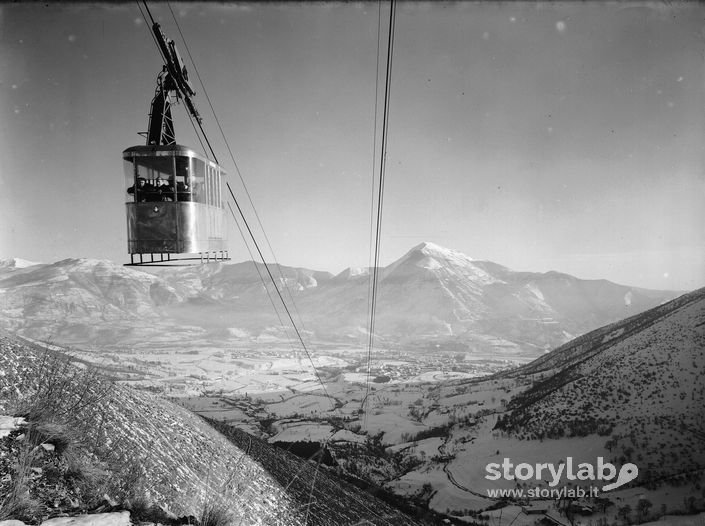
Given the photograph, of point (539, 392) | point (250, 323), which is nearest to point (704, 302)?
point (539, 392)

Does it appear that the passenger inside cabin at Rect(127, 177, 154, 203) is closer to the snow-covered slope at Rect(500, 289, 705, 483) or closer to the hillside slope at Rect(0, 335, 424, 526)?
the hillside slope at Rect(0, 335, 424, 526)

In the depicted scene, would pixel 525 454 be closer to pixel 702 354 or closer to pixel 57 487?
pixel 702 354

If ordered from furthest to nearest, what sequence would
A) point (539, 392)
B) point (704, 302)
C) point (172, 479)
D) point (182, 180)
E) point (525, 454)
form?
point (539, 392) → point (704, 302) → point (525, 454) → point (182, 180) → point (172, 479)

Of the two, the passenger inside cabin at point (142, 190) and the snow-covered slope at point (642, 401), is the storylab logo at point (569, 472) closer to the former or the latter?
the snow-covered slope at point (642, 401)

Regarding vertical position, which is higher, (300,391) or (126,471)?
(126,471)

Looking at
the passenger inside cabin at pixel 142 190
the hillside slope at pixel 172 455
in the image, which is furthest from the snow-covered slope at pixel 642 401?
the passenger inside cabin at pixel 142 190

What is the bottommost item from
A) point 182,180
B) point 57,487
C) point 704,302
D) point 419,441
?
point 419,441

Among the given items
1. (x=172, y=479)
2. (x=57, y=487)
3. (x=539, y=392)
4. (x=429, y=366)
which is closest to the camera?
(x=57, y=487)
